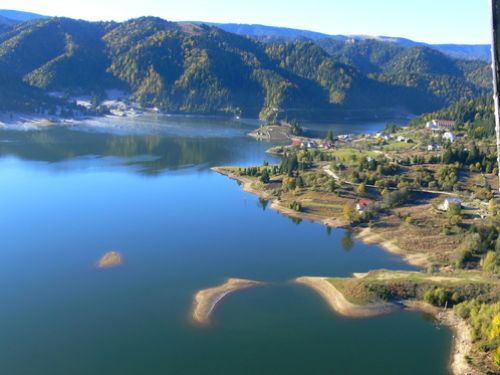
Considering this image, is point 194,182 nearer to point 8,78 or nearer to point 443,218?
point 443,218

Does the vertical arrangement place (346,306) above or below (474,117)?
below

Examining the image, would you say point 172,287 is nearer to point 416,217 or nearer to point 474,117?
point 416,217

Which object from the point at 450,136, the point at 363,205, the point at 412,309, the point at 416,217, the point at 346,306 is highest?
the point at 450,136

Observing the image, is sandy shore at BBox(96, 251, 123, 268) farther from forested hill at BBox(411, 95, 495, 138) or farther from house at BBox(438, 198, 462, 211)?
forested hill at BBox(411, 95, 495, 138)

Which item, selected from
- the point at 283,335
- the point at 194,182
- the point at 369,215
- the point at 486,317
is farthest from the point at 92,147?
the point at 486,317

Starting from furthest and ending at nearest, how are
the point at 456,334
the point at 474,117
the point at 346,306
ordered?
the point at 474,117
the point at 346,306
the point at 456,334

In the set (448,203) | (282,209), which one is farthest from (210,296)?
(448,203)

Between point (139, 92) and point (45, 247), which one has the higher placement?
point (139, 92)
